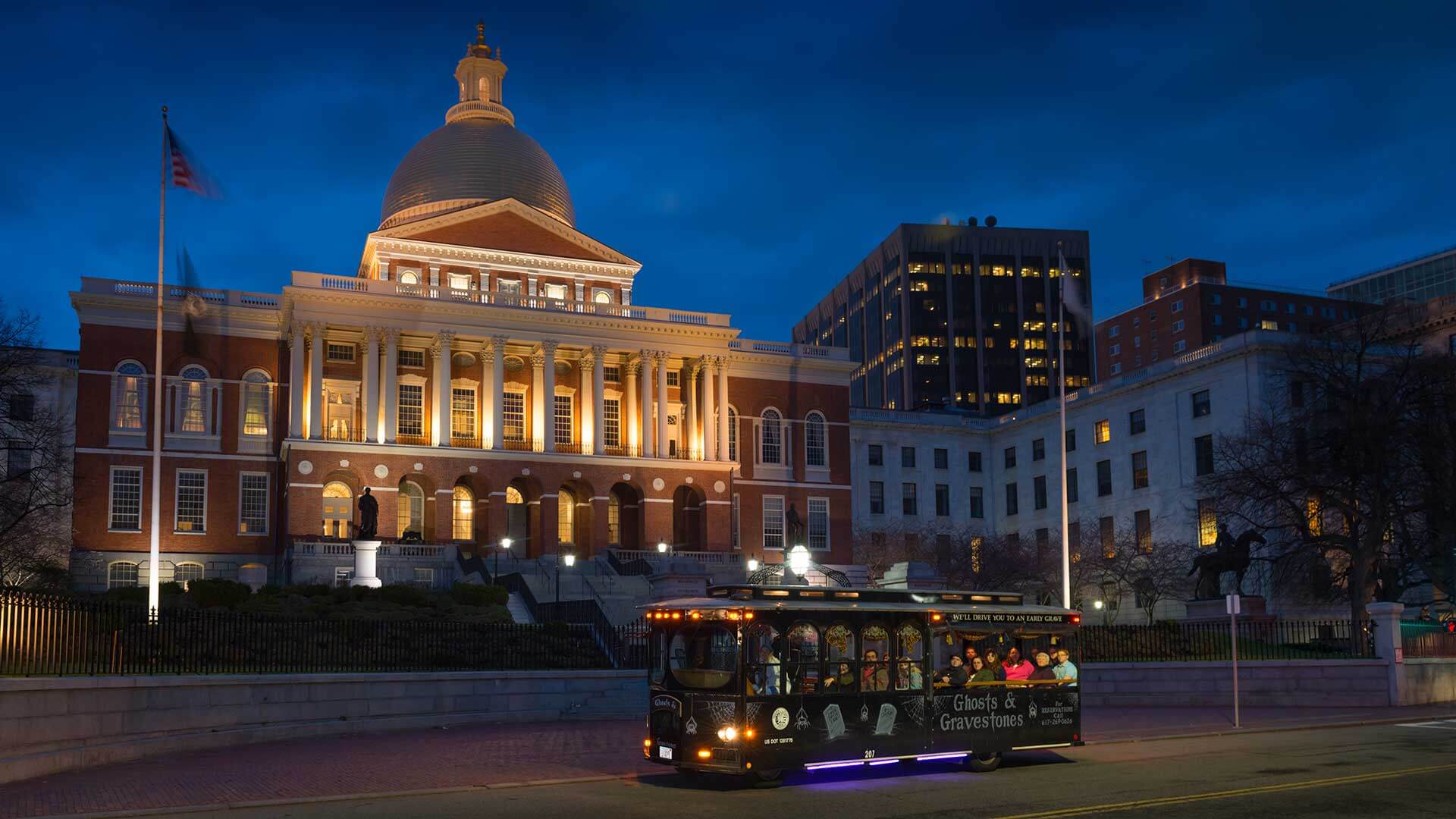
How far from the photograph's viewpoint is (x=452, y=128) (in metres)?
84.8

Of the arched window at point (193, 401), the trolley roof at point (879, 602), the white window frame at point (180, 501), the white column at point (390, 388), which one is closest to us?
the trolley roof at point (879, 602)

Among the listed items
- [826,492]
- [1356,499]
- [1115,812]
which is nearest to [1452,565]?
[1356,499]

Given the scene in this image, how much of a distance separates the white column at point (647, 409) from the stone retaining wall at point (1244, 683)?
37.1 m

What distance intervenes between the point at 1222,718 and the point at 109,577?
51199mm

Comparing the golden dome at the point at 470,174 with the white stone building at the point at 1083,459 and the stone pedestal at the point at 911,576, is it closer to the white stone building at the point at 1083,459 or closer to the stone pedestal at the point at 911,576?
the white stone building at the point at 1083,459

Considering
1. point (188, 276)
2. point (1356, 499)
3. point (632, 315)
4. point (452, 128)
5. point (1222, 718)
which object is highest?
point (452, 128)

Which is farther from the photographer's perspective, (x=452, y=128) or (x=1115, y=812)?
(x=452, y=128)

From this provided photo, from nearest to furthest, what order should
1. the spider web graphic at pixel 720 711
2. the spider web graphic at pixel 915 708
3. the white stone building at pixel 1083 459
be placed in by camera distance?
the spider web graphic at pixel 720 711 < the spider web graphic at pixel 915 708 < the white stone building at pixel 1083 459

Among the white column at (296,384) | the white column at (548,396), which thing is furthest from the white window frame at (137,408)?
the white column at (548,396)

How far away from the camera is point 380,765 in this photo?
22984 mm

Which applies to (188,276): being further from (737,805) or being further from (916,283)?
(916,283)

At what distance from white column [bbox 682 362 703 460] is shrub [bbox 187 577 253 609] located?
114 feet

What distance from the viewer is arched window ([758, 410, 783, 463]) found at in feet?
261

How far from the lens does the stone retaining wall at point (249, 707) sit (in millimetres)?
21062
